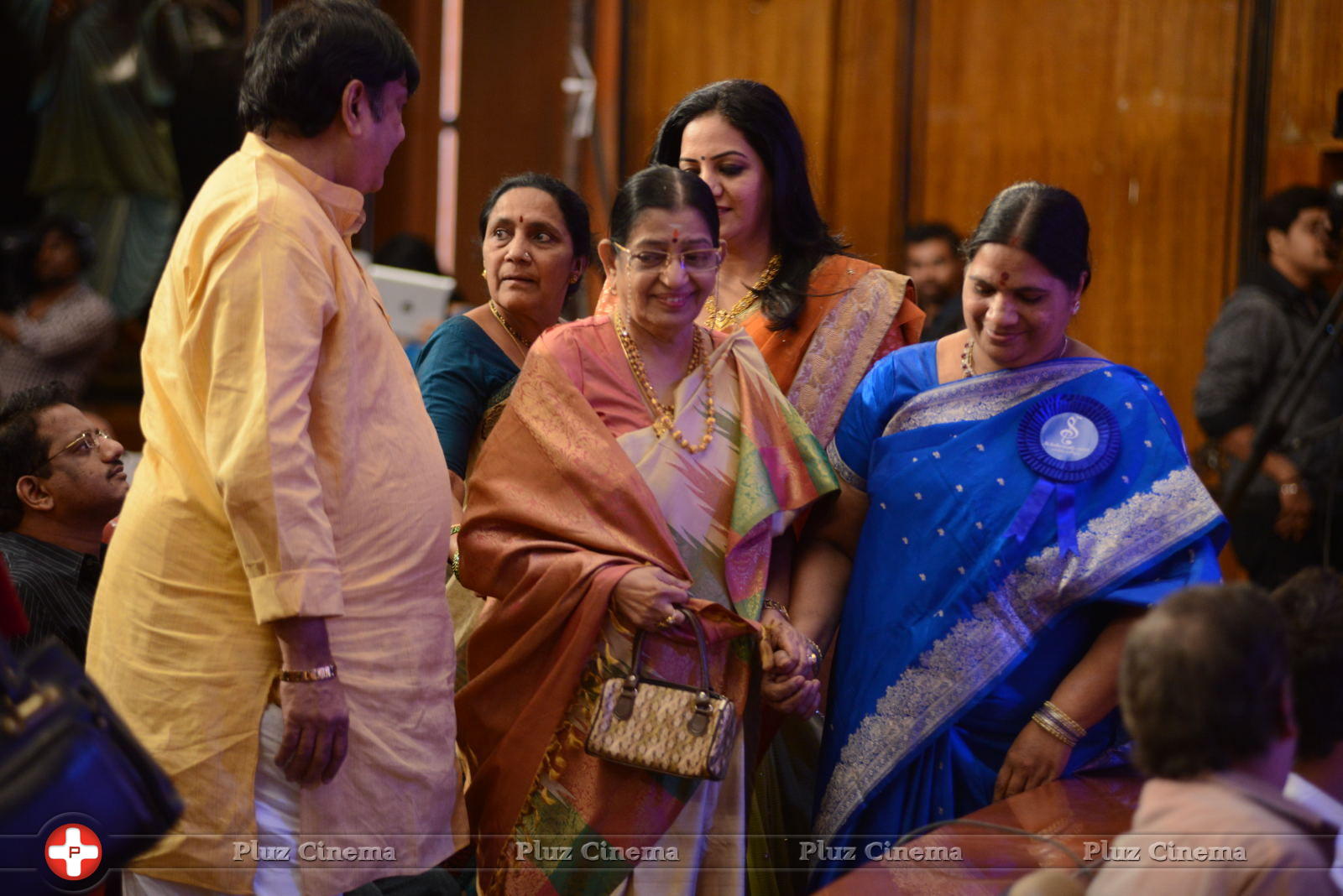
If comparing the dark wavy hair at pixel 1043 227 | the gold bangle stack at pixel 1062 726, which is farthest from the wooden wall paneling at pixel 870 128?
the gold bangle stack at pixel 1062 726

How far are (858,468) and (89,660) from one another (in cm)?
122

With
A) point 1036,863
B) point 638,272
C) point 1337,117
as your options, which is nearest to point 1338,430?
point 1337,117

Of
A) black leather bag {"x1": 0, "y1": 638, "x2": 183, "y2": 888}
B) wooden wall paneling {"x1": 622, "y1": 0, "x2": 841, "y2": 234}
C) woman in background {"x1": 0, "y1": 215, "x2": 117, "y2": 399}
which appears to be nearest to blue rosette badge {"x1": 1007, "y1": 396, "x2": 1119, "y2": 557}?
black leather bag {"x1": 0, "y1": 638, "x2": 183, "y2": 888}

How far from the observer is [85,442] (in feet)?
8.15

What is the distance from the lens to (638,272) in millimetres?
2172

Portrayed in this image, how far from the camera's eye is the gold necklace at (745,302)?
2.68 meters

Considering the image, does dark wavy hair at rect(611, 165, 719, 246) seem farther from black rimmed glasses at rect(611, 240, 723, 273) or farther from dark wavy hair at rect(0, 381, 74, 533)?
dark wavy hair at rect(0, 381, 74, 533)

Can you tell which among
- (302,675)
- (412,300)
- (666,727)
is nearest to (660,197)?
(666,727)

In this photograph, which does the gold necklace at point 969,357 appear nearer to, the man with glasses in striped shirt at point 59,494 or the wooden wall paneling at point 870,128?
the man with glasses in striped shirt at point 59,494

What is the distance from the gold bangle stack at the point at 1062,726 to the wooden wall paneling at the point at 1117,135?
3.03 m

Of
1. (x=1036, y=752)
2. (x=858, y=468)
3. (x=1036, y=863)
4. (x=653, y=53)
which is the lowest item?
(x=1036, y=752)

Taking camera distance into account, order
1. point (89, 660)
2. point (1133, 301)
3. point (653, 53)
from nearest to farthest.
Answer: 1. point (89, 660)
2. point (1133, 301)
3. point (653, 53)

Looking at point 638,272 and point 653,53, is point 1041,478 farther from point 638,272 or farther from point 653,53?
point 653,53

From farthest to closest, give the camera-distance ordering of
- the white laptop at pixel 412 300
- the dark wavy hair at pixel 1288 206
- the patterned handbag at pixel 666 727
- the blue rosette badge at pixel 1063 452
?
the white laptop at pixel 412 300, the dark wavy hair at pixel 1288 206, the blue rosette badge at pixel 1063 452, the patterned handbag at pixel 666 727
